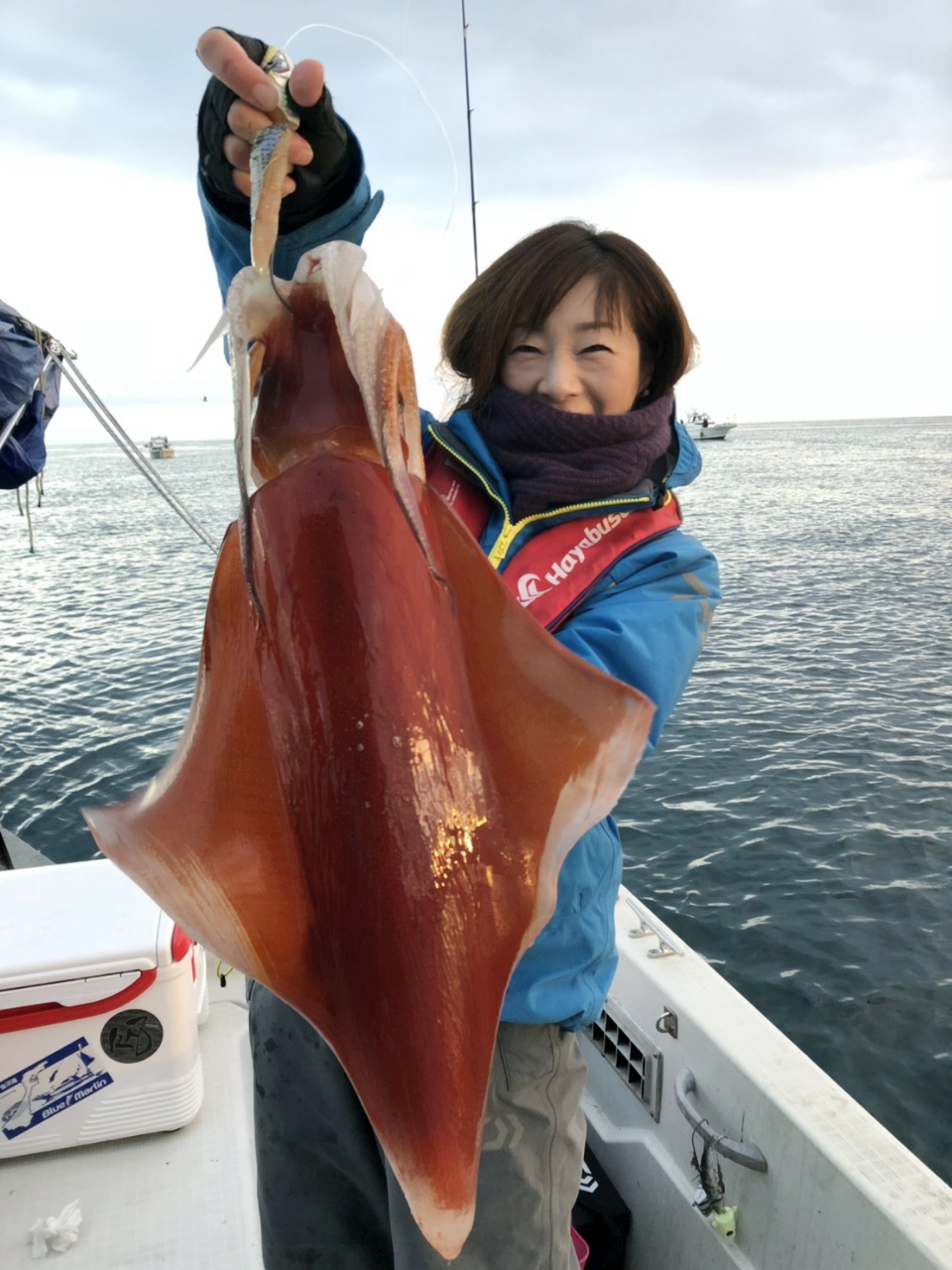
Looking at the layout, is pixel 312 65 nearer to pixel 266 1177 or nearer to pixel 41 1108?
pixel 266 1177

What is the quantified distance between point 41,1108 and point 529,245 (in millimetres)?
3549

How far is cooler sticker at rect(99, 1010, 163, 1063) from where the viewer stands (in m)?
3.30

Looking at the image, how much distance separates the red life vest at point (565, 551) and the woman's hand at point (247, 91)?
28.8 inches

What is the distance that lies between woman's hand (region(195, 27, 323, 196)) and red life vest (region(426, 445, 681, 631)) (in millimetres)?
731

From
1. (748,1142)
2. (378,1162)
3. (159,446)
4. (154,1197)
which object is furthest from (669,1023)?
(159,446)

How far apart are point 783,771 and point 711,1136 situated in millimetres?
8136

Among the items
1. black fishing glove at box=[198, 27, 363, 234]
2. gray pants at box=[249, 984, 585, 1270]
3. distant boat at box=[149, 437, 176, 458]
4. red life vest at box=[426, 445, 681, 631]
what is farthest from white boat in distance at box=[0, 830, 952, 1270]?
distant boat at box=[149, 437, 176, 458]

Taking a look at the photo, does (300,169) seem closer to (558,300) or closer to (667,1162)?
(558,300)

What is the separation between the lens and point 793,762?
35.3 ft

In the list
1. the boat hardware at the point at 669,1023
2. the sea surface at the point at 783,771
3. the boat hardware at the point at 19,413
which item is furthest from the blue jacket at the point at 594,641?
the sea surface at the point at 783,771

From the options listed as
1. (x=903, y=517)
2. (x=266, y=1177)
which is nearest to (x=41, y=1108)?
(x=266, y=1177)

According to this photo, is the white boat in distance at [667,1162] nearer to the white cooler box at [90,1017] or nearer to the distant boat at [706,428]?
the white cooler box at [90,1017]

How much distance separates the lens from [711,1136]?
9.63 ft

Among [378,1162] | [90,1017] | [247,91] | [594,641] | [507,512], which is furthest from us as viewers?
[90,1017]
